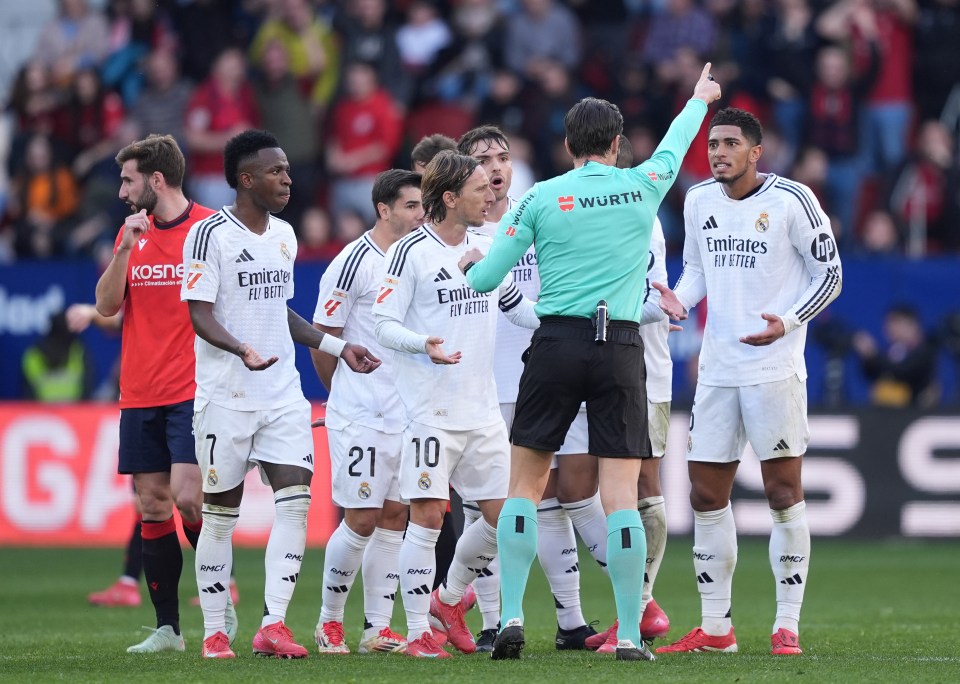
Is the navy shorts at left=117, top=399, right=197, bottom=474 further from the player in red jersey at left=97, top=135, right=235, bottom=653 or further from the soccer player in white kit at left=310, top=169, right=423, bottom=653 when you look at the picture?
the soccer player in white kit at left=310, top=169, right=423, bottom=653

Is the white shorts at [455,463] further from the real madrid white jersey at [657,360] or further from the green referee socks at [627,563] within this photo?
the real madrid white jersey at [657,360]

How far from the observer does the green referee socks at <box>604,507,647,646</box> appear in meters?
7.82

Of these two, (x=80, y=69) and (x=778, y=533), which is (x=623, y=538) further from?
(x=80, y=69)

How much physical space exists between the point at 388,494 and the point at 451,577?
0.58m

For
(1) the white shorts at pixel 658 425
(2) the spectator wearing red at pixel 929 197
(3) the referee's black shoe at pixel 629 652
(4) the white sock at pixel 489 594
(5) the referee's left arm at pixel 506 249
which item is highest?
(2) the spectator wearing red at pixel 929 197

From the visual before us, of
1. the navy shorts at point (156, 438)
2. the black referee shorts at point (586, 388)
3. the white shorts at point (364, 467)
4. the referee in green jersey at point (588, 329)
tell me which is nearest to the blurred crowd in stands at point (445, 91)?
the white shorts at point (364, 467)

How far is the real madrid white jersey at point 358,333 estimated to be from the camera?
30.0ft

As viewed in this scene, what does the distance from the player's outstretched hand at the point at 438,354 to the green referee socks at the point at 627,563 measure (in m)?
1.09

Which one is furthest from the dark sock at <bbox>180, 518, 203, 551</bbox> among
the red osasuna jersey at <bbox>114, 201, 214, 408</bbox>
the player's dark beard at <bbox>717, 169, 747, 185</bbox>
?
the player's dark beard at <bbox>717, 169, 747, 185</bbox>

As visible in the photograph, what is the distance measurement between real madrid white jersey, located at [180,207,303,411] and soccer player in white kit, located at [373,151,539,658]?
0.61 meters

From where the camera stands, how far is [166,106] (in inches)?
776

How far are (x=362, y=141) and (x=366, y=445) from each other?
10402 millimetres

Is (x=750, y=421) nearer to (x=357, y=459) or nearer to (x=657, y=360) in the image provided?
(x=657, y=360)

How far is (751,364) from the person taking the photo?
8.72 metres
